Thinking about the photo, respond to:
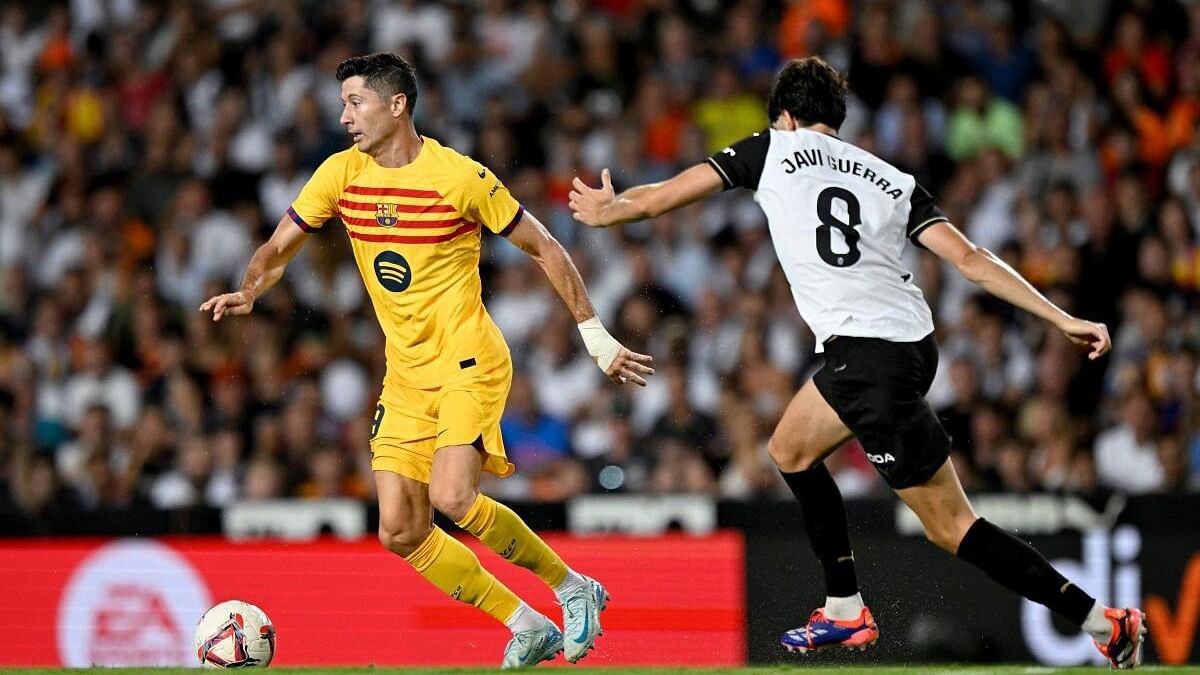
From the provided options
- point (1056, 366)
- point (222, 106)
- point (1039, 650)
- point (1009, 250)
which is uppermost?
point (222, 106)

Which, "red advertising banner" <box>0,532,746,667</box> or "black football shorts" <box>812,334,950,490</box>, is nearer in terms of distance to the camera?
"black football shorts" <box>812,334,950,490</box>

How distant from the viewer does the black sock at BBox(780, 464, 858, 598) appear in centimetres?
732

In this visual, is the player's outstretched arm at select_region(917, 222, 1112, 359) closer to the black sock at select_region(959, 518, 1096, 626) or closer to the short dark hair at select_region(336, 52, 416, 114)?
the black sock at select_region(959, 518, 1096, 626)

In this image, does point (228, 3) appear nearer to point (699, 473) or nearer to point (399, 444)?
point (699, 473)

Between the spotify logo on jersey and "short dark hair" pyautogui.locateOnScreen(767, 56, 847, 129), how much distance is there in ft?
5.36

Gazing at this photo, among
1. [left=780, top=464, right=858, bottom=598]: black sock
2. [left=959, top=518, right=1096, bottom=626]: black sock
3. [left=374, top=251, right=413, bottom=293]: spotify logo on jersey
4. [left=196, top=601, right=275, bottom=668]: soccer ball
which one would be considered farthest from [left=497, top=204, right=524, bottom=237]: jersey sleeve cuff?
[left=959, top=518, right=1096, bottom=626]: black sock

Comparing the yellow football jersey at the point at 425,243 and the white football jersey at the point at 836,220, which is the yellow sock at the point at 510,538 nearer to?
the yellow football jersey at the point at 425,243

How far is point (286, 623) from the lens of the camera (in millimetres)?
10109

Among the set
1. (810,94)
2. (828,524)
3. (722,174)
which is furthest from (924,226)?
(828,524)

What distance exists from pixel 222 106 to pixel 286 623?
572 cm

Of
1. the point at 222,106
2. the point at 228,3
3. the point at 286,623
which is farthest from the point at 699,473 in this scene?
the point at 228,3

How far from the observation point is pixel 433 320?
7613 mm

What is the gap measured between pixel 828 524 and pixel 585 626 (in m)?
1.11

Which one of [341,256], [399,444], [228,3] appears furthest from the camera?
[228,3]
